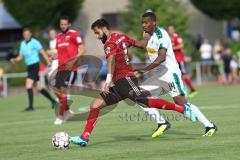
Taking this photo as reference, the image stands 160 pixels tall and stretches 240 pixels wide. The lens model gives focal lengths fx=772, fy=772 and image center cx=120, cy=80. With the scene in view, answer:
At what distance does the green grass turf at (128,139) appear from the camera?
35.6 ft

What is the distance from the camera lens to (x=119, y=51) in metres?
12.2

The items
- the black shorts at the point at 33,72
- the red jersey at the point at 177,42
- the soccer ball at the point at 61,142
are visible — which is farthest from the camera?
the red jersey at the point at 177,42

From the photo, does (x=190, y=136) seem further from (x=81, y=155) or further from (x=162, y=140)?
(x=81, y=155)

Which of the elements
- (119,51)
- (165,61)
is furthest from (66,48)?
(119,51)

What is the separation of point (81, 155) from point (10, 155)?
1.14m

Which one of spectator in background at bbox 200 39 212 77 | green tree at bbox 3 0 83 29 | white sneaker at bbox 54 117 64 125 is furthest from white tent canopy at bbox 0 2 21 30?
white sneaker at bbox 54 117 64 125

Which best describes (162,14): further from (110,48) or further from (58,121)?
(110,48)

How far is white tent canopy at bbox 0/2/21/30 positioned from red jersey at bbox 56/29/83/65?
28156 mm

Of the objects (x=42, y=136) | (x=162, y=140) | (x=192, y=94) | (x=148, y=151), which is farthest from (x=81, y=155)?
(x=192, y=94)

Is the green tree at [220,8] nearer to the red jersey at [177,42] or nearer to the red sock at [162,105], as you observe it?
the red jersey at [177,42]

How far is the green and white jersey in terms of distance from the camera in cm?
1261

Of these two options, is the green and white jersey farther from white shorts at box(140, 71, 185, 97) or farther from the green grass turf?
the green grass turf

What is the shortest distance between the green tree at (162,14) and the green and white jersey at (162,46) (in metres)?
28.0

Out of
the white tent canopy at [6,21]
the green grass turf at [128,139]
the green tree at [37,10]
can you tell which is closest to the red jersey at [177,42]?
the green grass turf at [128,139]
